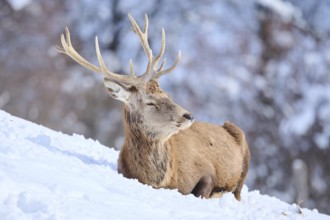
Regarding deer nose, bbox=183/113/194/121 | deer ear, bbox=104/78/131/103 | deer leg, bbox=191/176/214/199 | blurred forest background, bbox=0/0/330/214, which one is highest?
blurred forest background, bbox=0/0/330/214

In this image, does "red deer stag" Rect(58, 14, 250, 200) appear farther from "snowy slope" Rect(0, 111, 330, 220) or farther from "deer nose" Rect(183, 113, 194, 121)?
"snowy slope" Rect(0, 111, 330, 220)

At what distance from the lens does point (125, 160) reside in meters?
8.30

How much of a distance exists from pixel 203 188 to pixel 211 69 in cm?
2990

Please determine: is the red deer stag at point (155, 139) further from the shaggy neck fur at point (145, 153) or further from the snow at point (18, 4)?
the snow at point (18, 4)

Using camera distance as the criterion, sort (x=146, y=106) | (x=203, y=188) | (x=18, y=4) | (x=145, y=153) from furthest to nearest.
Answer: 1. (x=18, y=4)
2. (x=203, y=188)
3. (x=146, y=106)
4. (x=145, y=153)

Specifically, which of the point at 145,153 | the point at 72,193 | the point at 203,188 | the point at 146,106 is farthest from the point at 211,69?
the point at 72,193

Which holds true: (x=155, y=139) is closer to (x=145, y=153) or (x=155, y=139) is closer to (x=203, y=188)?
(x=145, y=153)

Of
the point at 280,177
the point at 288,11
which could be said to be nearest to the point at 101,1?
the point at 288,11

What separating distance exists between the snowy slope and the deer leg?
0.91 m

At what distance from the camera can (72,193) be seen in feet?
19.0

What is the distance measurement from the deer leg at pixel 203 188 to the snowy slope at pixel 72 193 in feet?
3.00

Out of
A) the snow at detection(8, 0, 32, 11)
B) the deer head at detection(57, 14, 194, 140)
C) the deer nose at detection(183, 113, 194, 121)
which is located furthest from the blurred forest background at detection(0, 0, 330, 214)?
the deer nose at detection(183, 113, 194, 121)

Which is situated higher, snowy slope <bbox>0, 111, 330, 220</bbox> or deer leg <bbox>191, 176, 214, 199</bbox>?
deer leg <bbox>191, 176, 214, 199</bbox>

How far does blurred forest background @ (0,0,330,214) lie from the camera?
35.7m
